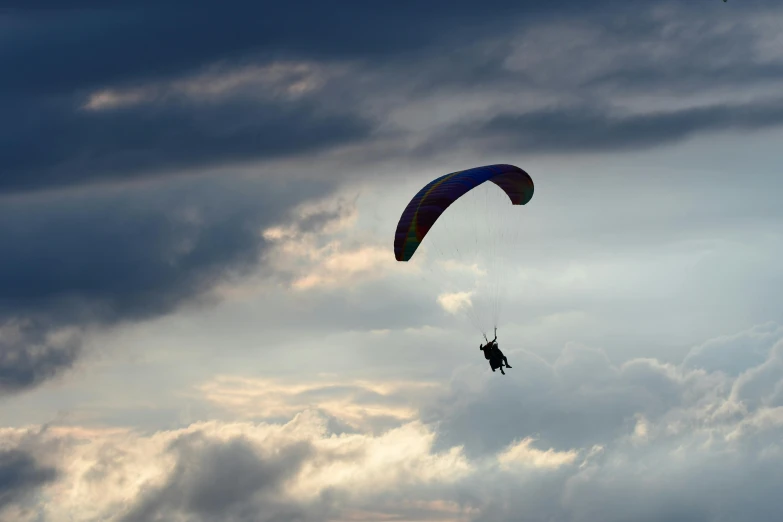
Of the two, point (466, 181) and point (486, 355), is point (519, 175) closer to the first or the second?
point (466, 181)

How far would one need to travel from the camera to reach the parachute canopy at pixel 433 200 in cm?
12900

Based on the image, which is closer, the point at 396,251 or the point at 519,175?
the point at 396,251

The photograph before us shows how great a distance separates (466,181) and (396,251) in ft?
29.4

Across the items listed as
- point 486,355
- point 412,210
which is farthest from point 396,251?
point 486,355

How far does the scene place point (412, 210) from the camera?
131250 millimetres

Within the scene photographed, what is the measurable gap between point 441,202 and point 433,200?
3.32 feet

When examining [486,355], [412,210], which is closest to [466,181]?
[412,210]

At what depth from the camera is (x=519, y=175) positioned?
5443 inches

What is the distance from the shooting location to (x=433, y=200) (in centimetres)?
13038

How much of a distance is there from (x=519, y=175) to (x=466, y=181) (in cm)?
798

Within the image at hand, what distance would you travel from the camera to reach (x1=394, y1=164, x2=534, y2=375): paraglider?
129000 millimetres

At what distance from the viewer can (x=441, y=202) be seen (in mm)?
129625

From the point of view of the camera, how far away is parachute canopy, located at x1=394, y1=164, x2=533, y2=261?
129 m

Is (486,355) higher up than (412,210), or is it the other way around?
(412,210)
